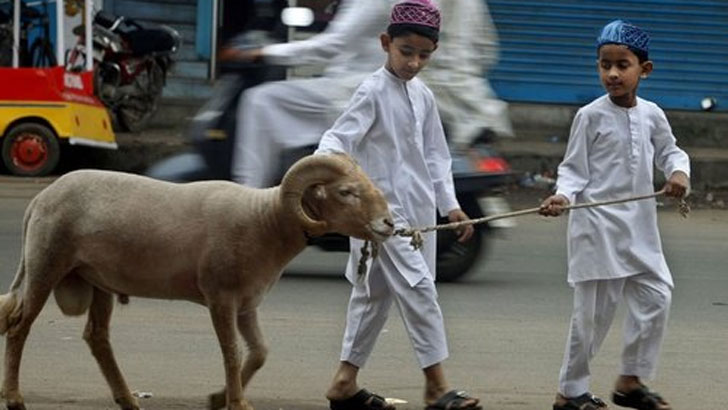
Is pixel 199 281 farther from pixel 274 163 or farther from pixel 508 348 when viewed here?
pixel 274 163

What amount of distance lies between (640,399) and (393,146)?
1.45 meters

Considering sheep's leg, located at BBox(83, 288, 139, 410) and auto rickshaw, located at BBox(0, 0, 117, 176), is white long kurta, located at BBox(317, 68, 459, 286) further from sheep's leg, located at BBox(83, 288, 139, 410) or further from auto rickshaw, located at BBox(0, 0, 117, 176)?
auto rickshaw, located at BBox(0, 0, 117, 176)

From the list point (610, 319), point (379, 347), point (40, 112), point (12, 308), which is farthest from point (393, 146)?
point (40, 112)

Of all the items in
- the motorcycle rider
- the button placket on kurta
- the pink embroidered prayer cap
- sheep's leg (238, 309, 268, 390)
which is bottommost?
sheep's leg (238, 309, 268, 390)

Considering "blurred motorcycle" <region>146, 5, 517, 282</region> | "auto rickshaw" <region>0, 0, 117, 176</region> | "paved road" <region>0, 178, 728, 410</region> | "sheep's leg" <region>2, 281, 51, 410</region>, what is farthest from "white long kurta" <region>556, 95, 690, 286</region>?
"auto rickshaw" <region>0, 0, 117, 176</region>

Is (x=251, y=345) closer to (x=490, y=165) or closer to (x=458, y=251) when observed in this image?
(x=458, y=251)

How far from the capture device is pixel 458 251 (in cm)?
1074

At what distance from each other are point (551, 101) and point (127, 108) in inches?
191

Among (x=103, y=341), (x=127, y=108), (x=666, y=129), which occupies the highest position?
(x=666, y=129)

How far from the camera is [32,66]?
16922mm

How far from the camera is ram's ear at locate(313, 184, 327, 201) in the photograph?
6109 millimetres

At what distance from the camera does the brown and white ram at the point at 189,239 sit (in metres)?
6.08

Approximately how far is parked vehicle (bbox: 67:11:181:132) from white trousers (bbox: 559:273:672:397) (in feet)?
36.6

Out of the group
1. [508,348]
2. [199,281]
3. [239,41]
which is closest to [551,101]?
[239,41]
